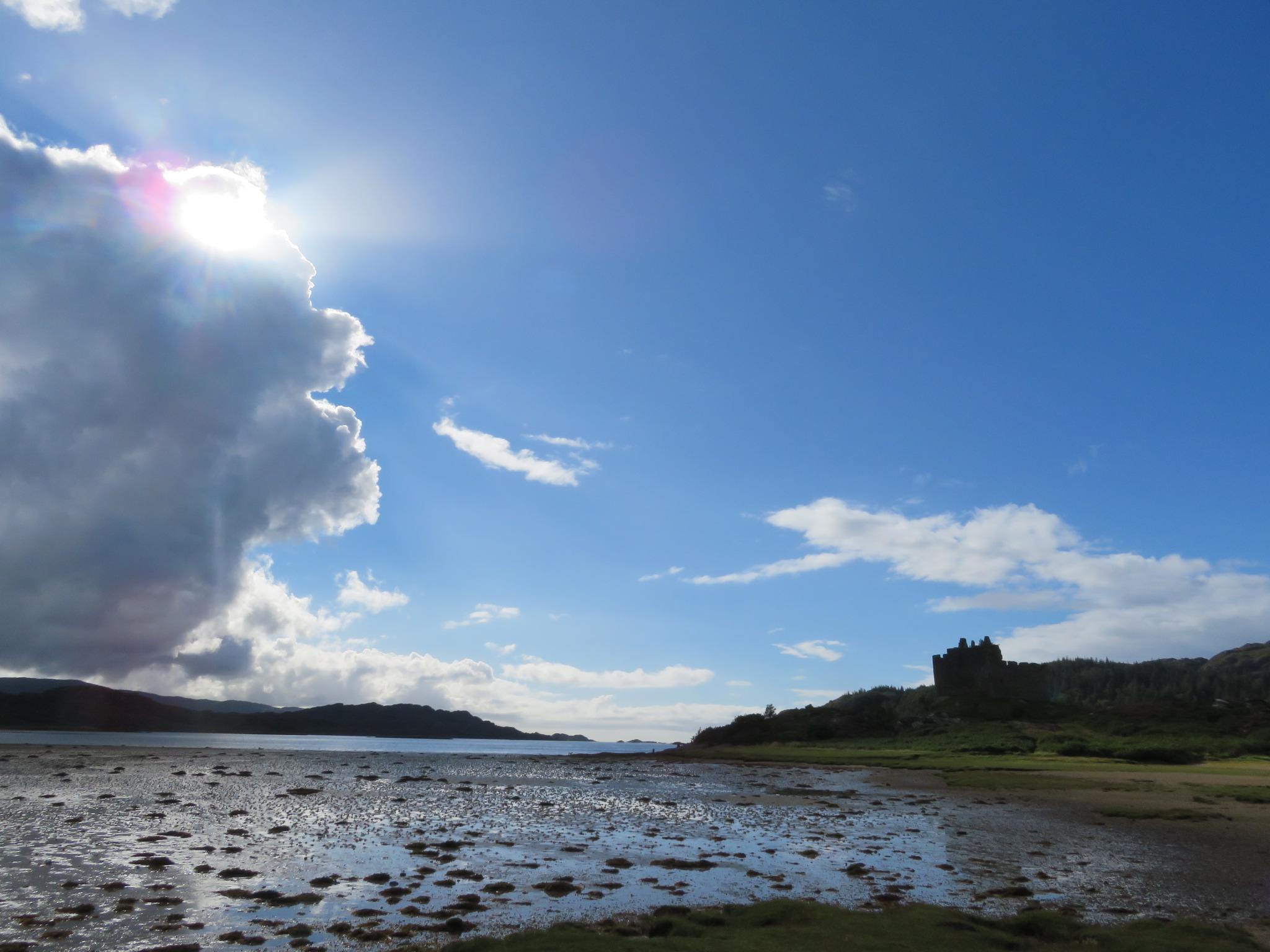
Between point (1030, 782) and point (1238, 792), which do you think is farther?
point (1030, 782)

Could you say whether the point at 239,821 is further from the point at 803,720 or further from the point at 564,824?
the point at 803,720

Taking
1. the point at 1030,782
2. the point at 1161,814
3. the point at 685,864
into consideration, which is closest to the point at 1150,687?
the point at 1030,782

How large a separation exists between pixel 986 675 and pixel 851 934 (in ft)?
475

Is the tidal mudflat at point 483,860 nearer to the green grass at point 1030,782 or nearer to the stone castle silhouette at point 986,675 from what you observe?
the green grass at point 1030,782

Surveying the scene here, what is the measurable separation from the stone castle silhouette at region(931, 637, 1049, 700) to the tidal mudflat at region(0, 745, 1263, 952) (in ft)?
359

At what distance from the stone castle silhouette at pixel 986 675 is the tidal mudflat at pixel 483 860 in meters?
109

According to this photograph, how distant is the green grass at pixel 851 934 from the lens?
12.6 meters

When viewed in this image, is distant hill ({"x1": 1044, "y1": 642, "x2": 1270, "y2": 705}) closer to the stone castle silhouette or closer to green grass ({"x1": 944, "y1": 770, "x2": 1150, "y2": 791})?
the stone castle silhouette

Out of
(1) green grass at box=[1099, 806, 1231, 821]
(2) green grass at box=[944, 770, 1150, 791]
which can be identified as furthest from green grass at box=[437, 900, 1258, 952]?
(2) green grass at box=[944, 770, 1150, 791]

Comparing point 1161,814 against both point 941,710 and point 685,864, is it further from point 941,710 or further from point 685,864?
point 941,710

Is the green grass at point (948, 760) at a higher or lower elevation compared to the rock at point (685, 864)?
lower

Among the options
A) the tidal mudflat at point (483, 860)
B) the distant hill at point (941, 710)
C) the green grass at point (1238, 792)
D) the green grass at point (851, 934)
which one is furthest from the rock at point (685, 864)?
the distant hill at point (941, 710)

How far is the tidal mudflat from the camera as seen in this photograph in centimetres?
1461

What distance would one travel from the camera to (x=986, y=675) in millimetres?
140250
